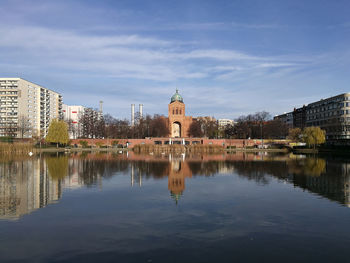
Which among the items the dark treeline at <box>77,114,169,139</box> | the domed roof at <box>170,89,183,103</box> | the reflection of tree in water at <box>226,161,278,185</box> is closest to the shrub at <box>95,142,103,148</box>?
the dark treeline at <box>77,114,169,139</box>

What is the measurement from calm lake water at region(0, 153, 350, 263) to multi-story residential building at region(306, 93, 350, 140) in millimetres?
85237

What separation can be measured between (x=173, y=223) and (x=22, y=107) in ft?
456

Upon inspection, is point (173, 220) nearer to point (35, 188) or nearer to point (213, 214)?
point (213, 214)

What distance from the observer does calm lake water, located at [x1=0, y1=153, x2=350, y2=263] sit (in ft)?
31.2

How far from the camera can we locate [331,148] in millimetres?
76125

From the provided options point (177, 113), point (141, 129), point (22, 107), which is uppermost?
point (22, 107)

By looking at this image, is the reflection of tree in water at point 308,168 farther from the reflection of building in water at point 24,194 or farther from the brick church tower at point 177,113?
the brick church tower at point 177,113

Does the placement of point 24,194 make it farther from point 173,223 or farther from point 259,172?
point 259,172

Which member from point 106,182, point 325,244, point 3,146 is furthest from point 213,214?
point 3,146

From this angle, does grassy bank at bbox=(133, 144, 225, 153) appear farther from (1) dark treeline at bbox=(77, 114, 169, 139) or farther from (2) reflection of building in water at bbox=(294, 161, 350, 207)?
(2) reflection of building in water at bbox=(294, 161, 350, 207)

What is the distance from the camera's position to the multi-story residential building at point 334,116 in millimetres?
100812

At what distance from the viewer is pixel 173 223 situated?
1260 cm

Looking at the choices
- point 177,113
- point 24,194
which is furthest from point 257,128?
point 24,194

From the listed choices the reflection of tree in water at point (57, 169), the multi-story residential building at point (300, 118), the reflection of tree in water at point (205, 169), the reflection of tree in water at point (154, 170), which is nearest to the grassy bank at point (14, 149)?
the reflection of tree in water at point (57, 169)
